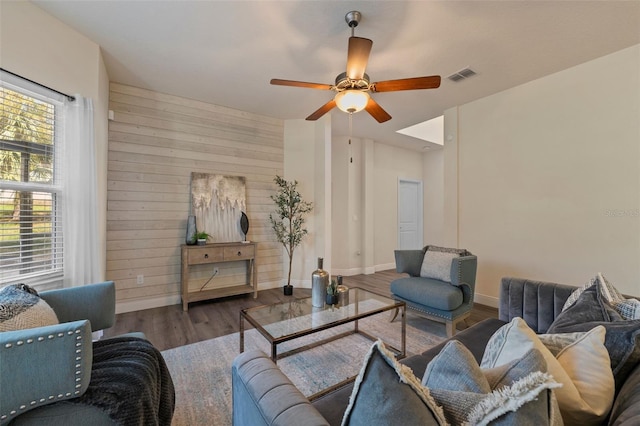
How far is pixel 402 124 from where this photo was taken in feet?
15.0

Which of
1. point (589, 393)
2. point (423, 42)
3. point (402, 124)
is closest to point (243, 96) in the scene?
point (423, 42)

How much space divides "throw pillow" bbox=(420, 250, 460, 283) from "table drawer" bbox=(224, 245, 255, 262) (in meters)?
2.22

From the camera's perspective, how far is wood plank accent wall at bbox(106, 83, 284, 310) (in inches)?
127

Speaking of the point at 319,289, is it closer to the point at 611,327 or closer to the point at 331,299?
the point at 331,299

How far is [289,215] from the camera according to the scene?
13.7 ft

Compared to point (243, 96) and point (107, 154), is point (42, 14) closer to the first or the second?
point (107, 154)

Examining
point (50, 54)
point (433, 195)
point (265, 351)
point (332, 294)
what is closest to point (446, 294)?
point (332, 294)

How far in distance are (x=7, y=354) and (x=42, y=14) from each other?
100 inches

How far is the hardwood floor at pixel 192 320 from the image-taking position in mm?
2621

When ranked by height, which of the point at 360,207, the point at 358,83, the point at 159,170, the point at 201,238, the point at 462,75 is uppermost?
the point at 462,75

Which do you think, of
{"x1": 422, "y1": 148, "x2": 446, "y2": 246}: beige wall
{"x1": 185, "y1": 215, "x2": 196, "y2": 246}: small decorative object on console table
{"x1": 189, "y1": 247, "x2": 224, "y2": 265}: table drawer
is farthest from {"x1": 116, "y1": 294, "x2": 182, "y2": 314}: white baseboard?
{"x1": 422, "y1": 148, "x2": 446, "y2": 246}: beige wall

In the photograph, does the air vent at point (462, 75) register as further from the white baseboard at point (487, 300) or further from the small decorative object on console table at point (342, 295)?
the white baseboard at point (487, 300)

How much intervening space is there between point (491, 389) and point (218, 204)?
3.66 metres

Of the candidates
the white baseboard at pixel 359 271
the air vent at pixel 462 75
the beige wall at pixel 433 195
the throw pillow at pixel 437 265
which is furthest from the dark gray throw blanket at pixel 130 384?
the beige wall at pixel 433 195
